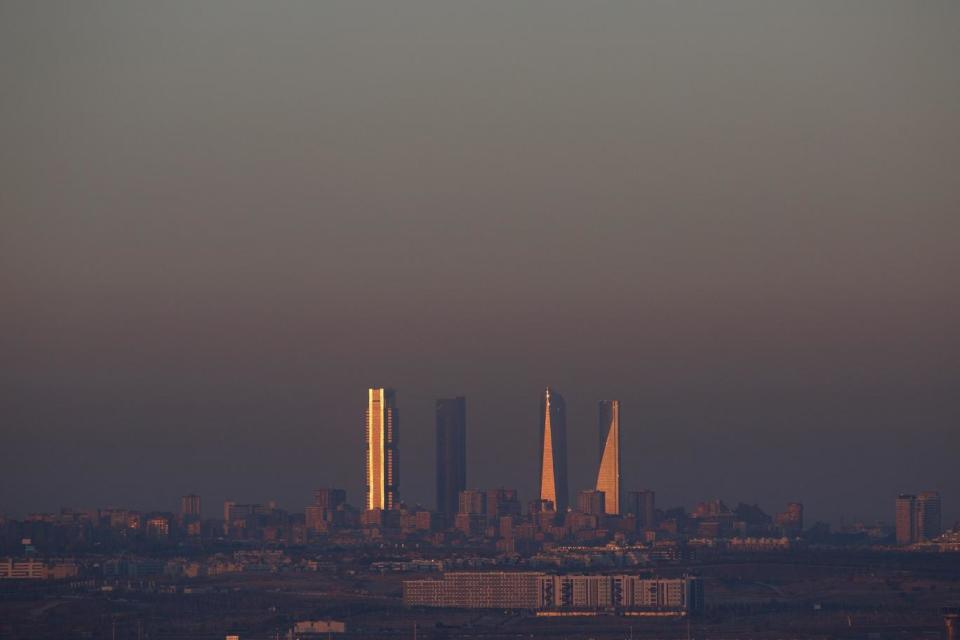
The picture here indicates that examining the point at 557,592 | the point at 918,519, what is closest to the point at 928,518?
the point at 918,519

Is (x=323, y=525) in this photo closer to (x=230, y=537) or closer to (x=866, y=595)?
(x=230, y=537)

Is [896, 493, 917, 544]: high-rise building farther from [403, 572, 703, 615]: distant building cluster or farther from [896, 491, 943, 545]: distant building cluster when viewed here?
[403, 572, 703, 615]: distant building cluster

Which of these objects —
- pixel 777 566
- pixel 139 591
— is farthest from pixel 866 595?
pixel 139 591

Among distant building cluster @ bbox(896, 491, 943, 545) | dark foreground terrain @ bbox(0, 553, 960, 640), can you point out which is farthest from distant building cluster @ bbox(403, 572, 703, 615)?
distant building cluster @ bbox(896, 491, 943, 545)

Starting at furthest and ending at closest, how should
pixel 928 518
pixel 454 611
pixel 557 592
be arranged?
1. pixel 928 518
2. pixel 557 592
3. pixel 454 611

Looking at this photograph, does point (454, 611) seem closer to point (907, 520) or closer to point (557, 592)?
point (557, 592)

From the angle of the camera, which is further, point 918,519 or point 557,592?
point 918,519
